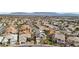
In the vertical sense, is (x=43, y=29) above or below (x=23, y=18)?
below
